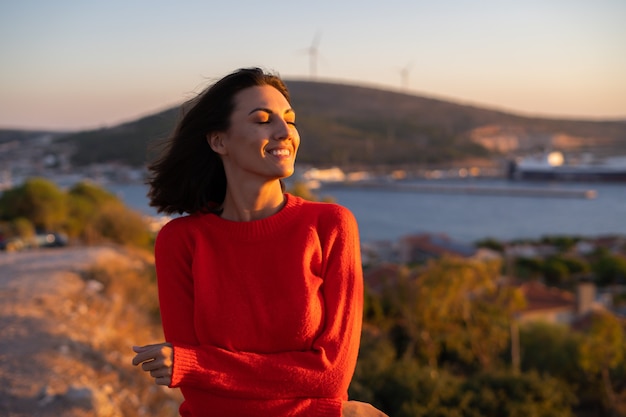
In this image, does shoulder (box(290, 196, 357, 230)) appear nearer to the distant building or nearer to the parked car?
the parked car

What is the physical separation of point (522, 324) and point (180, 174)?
12.2 meters

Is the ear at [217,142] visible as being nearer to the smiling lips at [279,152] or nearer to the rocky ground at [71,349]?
the smiling lips at [279,152]

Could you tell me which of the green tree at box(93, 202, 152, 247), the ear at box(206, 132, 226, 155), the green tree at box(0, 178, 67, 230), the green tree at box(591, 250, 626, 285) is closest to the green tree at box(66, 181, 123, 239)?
the green tree at box(93, 202, 152, 247)

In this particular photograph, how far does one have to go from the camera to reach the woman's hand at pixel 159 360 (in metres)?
1.22

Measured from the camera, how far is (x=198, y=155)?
1456mm

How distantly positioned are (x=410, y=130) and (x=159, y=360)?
2989 inches

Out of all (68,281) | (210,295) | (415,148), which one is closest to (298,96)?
(415,148)

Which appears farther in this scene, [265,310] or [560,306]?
[560,306]

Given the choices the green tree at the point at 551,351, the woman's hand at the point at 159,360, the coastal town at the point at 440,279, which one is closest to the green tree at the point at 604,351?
the coastal town at the point at 440,279

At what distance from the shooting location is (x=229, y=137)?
1379 millimetres

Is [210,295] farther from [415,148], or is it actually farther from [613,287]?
[415,148]

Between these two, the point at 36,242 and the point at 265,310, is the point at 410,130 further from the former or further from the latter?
the point at 265,310

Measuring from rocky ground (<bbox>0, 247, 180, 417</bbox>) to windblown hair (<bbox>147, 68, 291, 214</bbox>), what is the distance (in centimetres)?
173

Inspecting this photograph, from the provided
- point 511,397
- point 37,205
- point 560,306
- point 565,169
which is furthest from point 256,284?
point 565,169
